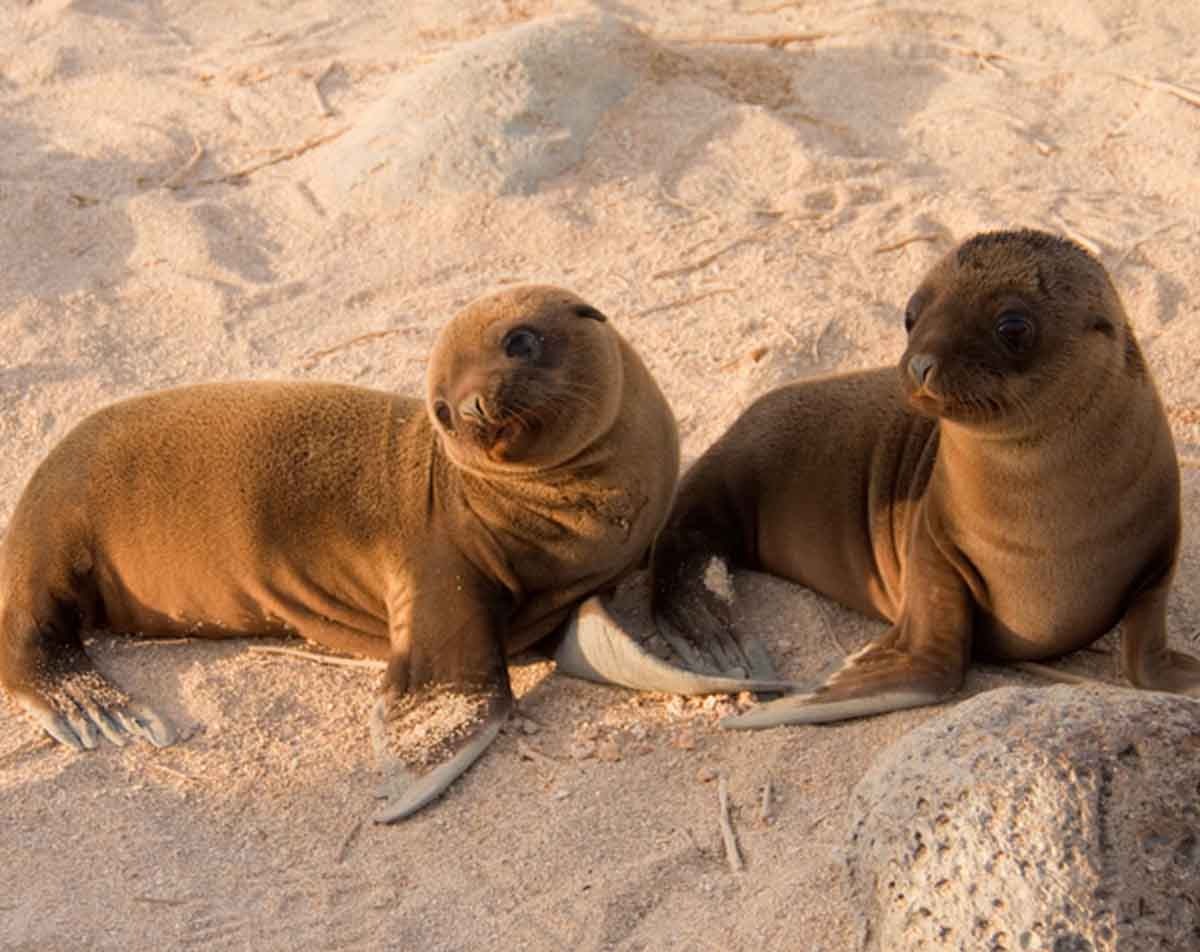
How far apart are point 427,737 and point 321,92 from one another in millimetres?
4382

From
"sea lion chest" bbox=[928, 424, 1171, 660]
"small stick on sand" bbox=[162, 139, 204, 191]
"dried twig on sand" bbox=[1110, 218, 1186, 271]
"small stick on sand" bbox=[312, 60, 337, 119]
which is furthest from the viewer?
"small stick on sand" bbox=[312, 60, 337, 119]

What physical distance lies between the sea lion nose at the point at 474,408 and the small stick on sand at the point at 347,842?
1.02m

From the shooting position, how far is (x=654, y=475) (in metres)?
4.94

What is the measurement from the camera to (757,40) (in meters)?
8.03

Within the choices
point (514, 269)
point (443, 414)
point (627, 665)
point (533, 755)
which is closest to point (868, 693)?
point (627, 665)

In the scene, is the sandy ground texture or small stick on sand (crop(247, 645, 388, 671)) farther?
small stick on sand (crop(247, 645, 388, 671))

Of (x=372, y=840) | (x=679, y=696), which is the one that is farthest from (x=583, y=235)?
(x=372, y=840)

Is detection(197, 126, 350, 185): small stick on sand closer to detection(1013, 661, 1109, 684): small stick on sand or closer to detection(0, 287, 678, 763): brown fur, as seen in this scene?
detection(0, 287, 678, 763): brown fur


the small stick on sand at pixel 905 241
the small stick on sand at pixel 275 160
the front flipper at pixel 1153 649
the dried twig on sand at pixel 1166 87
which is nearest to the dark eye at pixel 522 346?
the front flipper at pixel 1153 649

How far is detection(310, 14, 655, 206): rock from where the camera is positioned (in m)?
7.17

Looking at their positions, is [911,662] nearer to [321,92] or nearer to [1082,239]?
[1082,239]

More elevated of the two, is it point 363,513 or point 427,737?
point 363,513

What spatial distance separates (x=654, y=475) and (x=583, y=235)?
2.20 metres

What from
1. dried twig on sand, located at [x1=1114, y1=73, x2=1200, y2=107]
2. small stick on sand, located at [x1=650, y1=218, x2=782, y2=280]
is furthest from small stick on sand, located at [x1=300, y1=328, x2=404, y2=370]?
dried twig on sand, located at [x1=1114, y1=73, x2=1200, y2=107]
